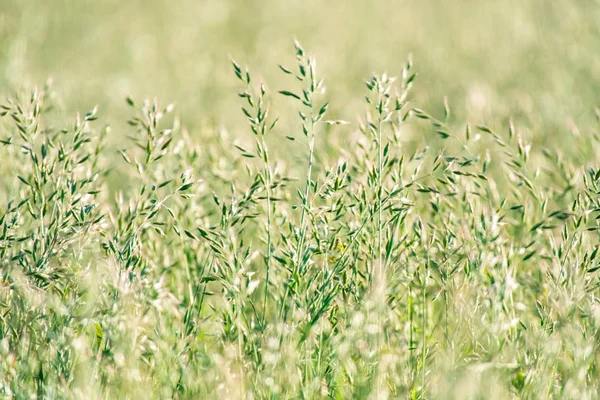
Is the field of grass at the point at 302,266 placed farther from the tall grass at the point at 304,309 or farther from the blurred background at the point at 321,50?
the blurred background at the point at 321,50

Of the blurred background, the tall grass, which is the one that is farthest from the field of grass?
the blurred background

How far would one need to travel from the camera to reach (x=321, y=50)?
259 inches

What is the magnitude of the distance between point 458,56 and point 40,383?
4905 mm

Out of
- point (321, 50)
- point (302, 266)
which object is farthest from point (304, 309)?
point (321, 50)

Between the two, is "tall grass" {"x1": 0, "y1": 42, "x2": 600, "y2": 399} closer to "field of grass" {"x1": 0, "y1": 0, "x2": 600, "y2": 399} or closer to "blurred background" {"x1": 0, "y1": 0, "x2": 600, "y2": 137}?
"field of grass" {"x1": 0, "y1": 0, "x2": 600, "y2": 399}

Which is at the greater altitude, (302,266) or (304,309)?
(302,266)

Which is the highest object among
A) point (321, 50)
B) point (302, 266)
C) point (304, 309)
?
point (321, 50)

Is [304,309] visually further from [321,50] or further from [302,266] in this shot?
[321,50]

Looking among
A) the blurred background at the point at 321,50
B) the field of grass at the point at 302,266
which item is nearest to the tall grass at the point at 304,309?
the field of grass at the point at 302,266

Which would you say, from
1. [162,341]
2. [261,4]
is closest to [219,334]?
[162,341]

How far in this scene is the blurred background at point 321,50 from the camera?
471cm

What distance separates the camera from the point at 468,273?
81.7 inches

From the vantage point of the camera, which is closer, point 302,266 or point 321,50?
point 302,266

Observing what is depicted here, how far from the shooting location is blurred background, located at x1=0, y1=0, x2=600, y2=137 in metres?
4.71
